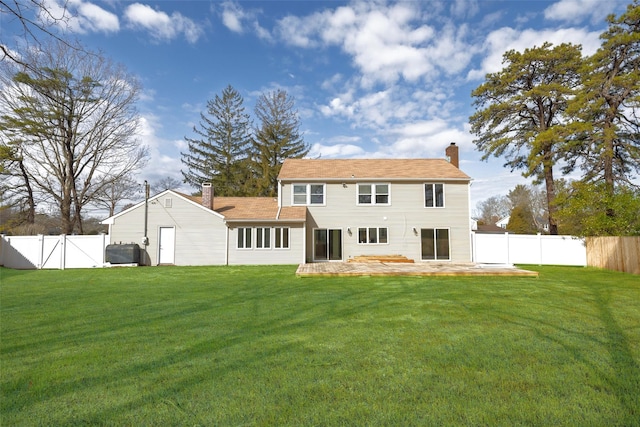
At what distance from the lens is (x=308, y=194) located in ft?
58.3

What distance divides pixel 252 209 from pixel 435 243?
1014 cm

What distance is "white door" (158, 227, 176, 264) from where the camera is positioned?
54.4 feet

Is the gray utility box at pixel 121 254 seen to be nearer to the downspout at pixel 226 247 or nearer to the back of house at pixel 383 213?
the downspout at pixel 226 247

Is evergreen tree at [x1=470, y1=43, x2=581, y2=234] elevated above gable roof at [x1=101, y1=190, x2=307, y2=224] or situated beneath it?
elevated above

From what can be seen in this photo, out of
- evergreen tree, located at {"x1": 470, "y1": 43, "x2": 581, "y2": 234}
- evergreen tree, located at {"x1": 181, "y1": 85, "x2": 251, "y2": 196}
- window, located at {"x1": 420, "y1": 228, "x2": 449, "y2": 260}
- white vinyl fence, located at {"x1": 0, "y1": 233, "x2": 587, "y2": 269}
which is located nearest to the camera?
white vinyl fence, located at {"x1": 0, "y1": 233, "x2": 587, "y2": 269}

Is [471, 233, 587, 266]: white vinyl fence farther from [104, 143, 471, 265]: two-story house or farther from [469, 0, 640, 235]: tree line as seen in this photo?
[469, 0, 640, 235]: tree line

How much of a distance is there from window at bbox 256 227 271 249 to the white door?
4263mm

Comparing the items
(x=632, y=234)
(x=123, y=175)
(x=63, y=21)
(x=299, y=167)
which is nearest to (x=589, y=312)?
(x=63, y=21)

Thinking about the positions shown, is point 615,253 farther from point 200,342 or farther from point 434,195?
point 200,342

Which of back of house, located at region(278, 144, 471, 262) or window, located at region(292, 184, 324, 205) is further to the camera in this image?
window, located at region(292, 184, 324, 205)

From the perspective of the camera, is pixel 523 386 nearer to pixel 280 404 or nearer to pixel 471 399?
pixel 471 399

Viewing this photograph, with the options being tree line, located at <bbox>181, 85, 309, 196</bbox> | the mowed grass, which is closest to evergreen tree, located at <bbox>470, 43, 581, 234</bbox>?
the mowed grass

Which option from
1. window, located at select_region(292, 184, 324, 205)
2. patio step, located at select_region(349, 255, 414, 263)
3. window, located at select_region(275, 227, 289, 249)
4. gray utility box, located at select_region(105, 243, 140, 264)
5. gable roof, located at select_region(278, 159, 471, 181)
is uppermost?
gable roof, located at select_region(278, 159, 471, 181)

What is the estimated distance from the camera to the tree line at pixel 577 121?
1538 centimetres
